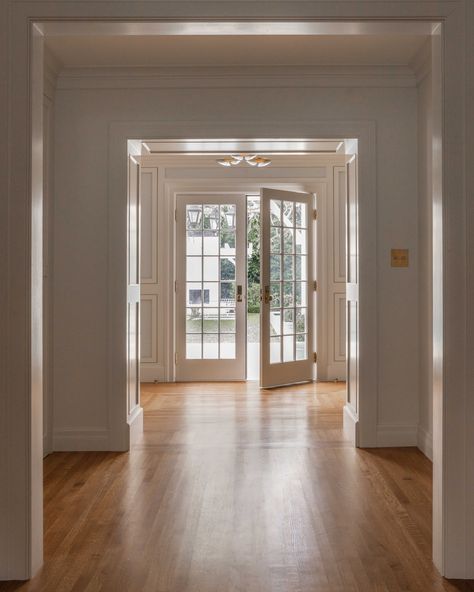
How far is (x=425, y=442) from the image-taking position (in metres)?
3.83

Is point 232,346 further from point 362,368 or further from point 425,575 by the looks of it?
→ point 425,575

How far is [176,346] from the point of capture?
22.7 feet

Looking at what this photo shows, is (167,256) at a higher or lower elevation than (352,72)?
lower

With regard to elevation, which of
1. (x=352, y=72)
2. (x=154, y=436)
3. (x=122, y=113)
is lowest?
(x=154, y=436)

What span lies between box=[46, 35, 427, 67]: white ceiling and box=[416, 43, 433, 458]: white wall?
0.80 feet

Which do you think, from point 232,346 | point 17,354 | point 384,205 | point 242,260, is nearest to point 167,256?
point 242,260

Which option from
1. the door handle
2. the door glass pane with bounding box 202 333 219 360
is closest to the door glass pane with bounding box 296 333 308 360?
the door handle

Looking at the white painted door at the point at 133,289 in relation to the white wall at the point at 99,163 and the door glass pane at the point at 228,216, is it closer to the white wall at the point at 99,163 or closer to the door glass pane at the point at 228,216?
the white wall at the point at 99,163

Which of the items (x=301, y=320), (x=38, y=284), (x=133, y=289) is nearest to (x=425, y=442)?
(x=133, y=289)

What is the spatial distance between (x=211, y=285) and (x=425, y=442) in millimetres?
3677

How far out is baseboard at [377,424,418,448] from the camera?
4.03 meters

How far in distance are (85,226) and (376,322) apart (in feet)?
6.92

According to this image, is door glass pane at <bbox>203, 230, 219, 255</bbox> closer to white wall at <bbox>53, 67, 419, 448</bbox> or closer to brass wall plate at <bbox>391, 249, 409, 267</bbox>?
white wall at <bbox>53, 67, 419, 448</bbox>

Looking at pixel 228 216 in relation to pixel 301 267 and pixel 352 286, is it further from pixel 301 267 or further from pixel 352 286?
pixel 352 286
